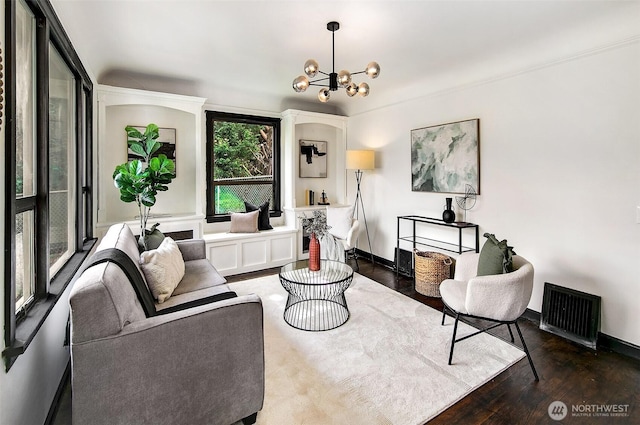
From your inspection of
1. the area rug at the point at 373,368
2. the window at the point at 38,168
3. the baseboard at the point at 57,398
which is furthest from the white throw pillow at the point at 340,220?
the baseboard at the point at 57,398

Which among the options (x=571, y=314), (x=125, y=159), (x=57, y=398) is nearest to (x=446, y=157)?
(x=571, y=314)

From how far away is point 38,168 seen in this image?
182 cm

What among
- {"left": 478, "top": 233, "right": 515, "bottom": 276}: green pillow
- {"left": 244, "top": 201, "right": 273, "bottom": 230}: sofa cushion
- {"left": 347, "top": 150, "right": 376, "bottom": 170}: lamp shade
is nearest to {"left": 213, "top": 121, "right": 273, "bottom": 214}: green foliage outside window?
{"left": 244, "top": 201, "right": 273, "bottom": 230}: sofa cushion

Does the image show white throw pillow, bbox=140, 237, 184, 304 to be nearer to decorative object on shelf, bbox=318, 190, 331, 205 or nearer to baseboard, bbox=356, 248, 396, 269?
baseboard, bbox=356, 248, 396, 269

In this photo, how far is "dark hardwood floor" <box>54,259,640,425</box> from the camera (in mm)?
1924

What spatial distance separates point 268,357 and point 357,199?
3.58 m

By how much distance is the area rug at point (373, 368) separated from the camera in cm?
197

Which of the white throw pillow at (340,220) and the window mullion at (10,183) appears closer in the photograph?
the window mullion at (10,183)

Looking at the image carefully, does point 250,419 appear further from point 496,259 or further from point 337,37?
point 337,37

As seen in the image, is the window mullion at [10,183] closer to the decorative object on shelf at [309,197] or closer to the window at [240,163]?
the window at [240,163]

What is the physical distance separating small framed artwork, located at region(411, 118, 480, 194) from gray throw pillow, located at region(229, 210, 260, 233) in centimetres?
238

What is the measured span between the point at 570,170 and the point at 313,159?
377 centimetres

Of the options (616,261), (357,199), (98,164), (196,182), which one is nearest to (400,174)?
(357,199)

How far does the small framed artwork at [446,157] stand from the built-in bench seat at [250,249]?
2.10 meters
